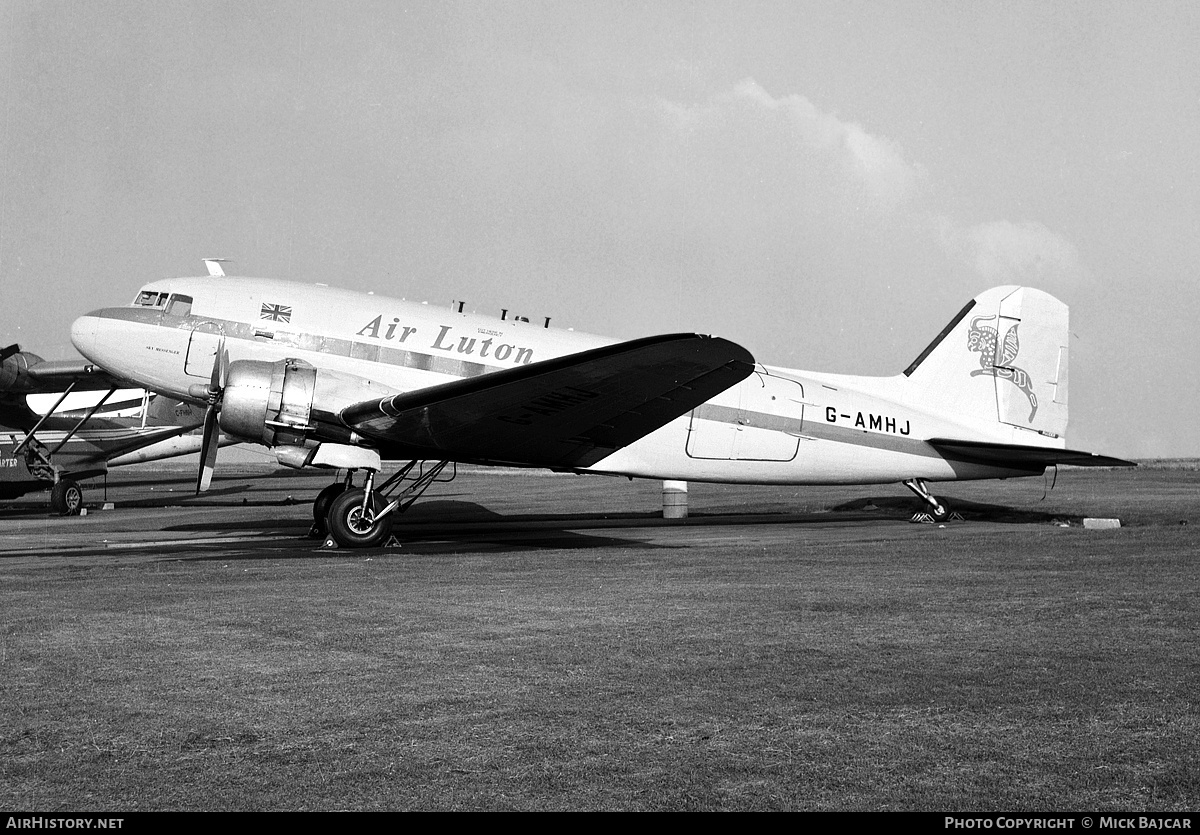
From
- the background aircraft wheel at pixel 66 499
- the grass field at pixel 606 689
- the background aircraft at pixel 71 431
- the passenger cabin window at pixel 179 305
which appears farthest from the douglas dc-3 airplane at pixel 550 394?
the background aircraft wheel at pixel 66 499

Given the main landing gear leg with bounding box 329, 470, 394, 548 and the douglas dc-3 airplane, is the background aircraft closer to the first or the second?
the douglas dc-3 airplane

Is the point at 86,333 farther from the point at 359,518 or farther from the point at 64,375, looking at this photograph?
the point at 64,375

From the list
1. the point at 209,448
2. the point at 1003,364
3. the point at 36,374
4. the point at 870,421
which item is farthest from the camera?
the point at 36,374

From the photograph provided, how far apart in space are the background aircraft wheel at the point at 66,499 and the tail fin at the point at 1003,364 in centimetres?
2116

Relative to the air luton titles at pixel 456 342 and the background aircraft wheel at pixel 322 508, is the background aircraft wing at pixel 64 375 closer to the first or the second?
the background aircraft wheel at pixel 322 508

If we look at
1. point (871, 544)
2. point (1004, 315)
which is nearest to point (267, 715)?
point (871, 544)

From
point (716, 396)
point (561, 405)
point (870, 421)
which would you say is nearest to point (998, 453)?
point (870, 421)

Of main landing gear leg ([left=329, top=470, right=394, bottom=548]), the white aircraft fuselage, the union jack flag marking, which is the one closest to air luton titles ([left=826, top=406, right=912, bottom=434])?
the white aircraft fuselage

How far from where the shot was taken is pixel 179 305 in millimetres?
17953

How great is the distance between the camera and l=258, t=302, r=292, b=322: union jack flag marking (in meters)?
17.8

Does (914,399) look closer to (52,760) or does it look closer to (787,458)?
(787,458)

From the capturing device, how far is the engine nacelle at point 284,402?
51.5ft

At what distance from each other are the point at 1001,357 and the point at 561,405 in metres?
11.2
